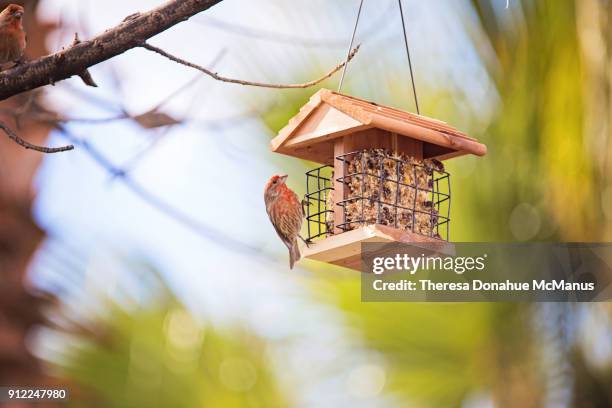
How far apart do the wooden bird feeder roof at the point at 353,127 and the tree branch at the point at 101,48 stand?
0.50m

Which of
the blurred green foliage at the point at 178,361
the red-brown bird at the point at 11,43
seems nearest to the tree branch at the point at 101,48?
the red-brown bird at the point at 11,43

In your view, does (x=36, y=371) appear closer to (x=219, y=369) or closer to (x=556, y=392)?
(x=219, y=369)

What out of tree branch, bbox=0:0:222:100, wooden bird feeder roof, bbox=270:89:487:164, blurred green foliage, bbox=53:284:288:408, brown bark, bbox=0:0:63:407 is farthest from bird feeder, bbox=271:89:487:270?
brown bark, bbox=0:0:63:407

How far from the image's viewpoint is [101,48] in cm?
281

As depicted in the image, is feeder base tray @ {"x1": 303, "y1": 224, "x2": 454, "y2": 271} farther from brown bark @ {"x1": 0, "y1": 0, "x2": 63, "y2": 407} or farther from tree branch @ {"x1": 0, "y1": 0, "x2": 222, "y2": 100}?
brown bark @ {"x1": 0, "y1": 0, "x2": 63, "y2": 407}

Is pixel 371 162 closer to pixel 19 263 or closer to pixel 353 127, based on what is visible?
pixel 353 127

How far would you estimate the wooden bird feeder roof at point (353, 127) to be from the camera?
294cm

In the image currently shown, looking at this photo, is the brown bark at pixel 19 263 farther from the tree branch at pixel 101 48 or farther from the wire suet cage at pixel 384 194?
the wire suet cage at pixel 384 194

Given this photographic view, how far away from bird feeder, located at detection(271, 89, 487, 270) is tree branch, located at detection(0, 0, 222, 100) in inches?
20.4

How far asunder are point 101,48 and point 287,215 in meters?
0.76

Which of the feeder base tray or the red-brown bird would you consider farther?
the red-brown bird

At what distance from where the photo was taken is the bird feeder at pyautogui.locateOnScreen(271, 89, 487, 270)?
9.73ft

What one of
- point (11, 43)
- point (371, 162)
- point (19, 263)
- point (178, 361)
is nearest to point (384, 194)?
point (371, 162)

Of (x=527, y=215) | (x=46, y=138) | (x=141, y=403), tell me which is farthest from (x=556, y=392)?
(x=46, y=138)
